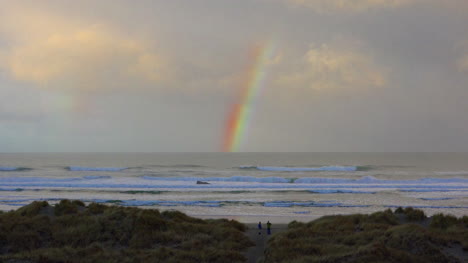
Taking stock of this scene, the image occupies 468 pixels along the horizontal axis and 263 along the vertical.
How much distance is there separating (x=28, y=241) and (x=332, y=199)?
2494 cm

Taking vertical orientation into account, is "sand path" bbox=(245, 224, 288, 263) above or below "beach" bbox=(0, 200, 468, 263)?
below

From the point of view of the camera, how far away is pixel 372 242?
11.6 metres

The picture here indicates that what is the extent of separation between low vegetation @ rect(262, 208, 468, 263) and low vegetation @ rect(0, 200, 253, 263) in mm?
1713

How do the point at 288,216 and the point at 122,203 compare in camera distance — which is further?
the point at 122,203

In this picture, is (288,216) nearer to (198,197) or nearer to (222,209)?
(222,209)

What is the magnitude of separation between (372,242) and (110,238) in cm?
891

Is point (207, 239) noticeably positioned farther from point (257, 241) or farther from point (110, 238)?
point (110, 238)

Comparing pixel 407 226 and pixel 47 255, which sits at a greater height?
pixel 407 226

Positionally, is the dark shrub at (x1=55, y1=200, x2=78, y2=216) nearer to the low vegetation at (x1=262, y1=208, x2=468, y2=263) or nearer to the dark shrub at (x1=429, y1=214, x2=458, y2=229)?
the low vegetation at (x1=262, y1=208, x2=468, y2=263)

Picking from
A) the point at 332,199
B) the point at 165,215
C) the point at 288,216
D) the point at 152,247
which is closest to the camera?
the point at 152,247

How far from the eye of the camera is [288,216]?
75.3 ft

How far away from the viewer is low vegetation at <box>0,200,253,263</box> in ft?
35.5

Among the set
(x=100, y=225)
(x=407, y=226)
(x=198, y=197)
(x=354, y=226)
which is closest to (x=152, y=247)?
(x=100, y=225)

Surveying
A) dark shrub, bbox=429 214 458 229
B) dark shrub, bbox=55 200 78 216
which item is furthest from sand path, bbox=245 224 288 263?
dark shrub, bbox=55 200 78 216
